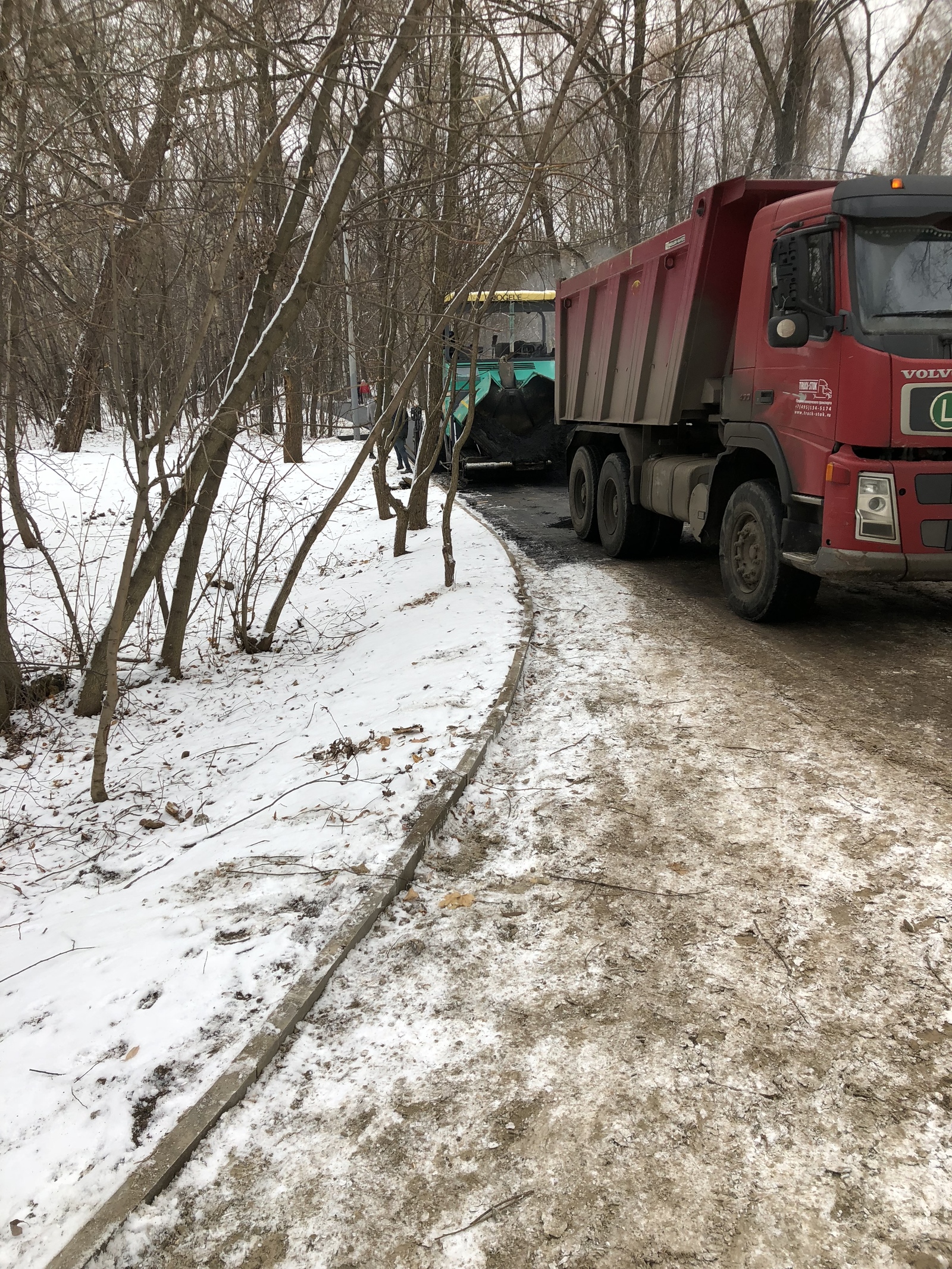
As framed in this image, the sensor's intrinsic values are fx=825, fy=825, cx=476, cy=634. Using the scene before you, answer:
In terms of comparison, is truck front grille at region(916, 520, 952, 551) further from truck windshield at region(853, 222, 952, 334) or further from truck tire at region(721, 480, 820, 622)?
truck windshield at region(853, 222, 952, 334)

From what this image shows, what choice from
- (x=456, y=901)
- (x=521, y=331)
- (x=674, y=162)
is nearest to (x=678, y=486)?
(x=456, y=901)

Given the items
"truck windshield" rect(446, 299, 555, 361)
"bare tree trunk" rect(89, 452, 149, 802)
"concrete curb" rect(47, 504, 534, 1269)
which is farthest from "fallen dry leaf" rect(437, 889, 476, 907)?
"truck windshield" rect(446, 299, 555, 361)

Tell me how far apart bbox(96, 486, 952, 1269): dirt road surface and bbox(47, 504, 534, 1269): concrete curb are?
46 mm

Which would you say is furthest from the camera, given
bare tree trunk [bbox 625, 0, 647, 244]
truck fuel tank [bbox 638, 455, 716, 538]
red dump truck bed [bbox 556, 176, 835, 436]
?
bare tree trunk [bbox 625, 0, 647, 244]

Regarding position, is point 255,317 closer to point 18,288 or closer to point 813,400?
point 18,288

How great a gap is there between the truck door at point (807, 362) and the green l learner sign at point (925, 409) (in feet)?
1.27

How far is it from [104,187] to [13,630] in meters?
5.68

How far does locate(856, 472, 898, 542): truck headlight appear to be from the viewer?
15.9 ft

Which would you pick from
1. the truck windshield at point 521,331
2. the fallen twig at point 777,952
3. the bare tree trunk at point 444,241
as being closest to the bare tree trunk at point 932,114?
the truck windshield at point 521,331

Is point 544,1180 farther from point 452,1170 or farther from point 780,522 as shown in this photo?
point 780,522

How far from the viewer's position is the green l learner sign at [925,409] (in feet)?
15.5

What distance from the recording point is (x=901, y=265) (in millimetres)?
4902

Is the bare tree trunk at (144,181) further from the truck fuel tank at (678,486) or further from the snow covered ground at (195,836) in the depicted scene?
the truck fuel tank at (678,486)

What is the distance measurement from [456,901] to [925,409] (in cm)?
388
